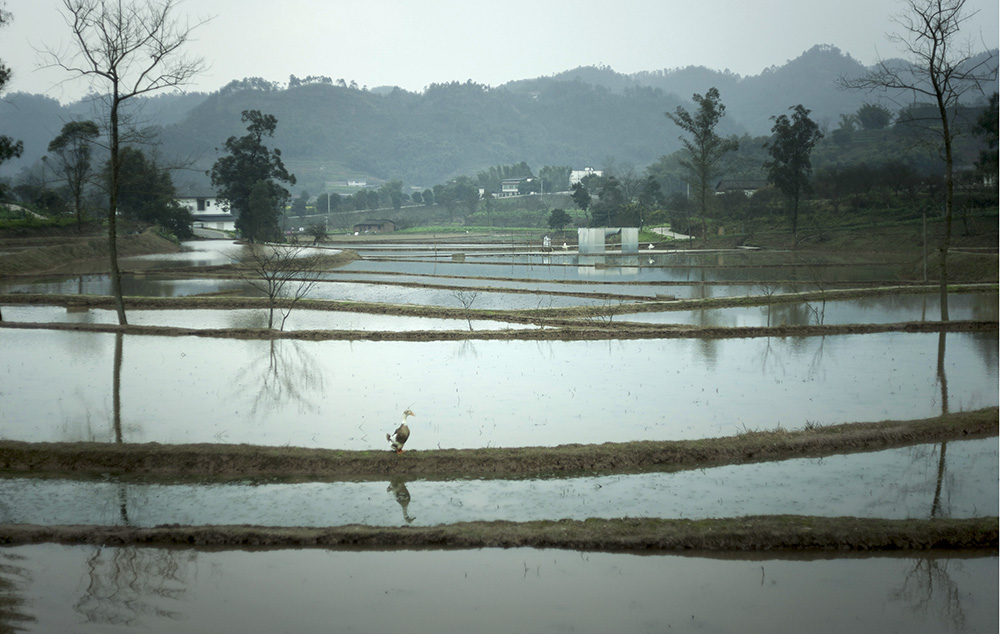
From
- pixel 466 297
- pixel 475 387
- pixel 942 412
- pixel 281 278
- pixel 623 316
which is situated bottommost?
pixel 942 412

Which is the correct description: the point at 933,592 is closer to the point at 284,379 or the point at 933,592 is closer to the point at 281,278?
the point at 284,379

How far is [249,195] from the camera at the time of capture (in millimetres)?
59500

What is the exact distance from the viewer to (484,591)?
6590 mm

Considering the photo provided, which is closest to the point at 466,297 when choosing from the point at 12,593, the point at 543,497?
the point at 543,497

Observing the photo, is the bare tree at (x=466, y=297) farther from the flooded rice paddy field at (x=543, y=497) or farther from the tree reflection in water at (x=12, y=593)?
the tree reflection in water at (x=12, y=593)

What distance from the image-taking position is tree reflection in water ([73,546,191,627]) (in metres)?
6.22

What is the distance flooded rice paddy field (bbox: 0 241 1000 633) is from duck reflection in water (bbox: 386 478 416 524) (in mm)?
32

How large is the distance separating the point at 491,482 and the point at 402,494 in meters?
1.09

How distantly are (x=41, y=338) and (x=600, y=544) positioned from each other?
16540mm

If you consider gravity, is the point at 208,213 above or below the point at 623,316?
above

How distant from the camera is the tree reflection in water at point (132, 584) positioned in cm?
622

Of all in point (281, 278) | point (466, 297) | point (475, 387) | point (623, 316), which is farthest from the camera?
point (281, 278)

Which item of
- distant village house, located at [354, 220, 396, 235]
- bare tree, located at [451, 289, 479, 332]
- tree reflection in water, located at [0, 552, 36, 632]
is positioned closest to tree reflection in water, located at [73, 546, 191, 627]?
tree reflection in water, located at [0, 552, 36, 632]

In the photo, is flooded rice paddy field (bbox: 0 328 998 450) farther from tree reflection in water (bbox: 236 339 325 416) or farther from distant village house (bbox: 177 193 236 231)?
distant village house (bbox: 177 193 236 231)
